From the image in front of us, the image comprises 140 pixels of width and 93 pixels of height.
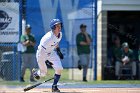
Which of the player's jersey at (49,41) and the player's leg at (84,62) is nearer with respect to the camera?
the player's jersey at (49,41)

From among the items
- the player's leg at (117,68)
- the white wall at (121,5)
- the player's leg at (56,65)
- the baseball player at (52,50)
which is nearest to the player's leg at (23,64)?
the player's leg at (117,68)

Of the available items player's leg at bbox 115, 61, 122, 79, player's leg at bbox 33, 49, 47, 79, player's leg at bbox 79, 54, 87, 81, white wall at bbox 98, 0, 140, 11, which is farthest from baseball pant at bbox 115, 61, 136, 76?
player's leg at bbox 33, 49, 47, 79

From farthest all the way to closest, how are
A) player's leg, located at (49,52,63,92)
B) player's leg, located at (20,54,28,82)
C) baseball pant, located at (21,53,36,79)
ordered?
baseball pant, located at (21,53,36,79) → player's leg, located at (20,54,28,82) → player's leg, located at (49,52,63,92)

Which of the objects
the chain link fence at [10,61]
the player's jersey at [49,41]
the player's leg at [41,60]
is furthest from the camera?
the chain link fence at [10,61]

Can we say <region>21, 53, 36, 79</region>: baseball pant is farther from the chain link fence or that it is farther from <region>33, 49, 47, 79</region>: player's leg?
<region>33, 49, 47, 79</region>: player's leg

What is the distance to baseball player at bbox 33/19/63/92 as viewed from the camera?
13.9 metres

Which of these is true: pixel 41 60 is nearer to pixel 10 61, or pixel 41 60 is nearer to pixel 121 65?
pixel 10 61

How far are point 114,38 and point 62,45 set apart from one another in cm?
389

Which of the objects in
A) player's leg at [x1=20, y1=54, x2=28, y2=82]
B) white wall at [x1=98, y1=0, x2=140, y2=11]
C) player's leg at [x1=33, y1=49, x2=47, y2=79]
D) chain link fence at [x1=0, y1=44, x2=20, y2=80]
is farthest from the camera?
white wall at [x1=98, y1=0, x2=140, y2=11]

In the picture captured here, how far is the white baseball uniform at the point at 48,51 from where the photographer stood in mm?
13961

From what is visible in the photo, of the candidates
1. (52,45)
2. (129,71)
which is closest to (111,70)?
(129,71)

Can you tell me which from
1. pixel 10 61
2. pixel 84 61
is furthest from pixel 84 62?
pixel 10 61

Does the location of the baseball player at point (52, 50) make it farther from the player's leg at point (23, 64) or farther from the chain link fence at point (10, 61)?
the player's leg at point (23, 64)

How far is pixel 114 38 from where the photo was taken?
23156mm
